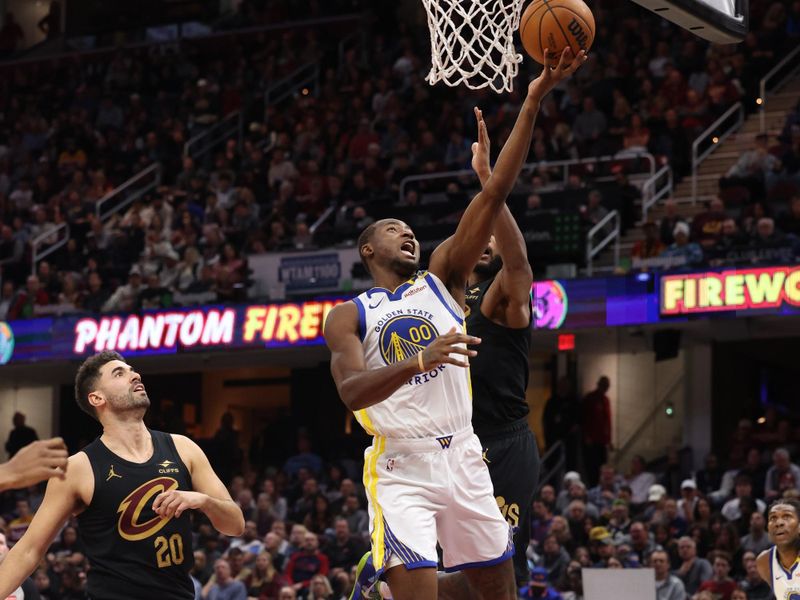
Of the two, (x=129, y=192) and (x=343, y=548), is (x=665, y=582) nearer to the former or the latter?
(x=343, y=548)

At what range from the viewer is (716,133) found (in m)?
20.0

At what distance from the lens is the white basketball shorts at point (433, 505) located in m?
5.82

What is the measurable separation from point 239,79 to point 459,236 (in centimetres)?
2006

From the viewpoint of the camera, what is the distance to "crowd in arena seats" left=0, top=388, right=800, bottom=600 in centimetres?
1338

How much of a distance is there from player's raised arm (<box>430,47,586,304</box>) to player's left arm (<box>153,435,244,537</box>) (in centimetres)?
130

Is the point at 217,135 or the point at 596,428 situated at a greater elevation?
the point at 217,135

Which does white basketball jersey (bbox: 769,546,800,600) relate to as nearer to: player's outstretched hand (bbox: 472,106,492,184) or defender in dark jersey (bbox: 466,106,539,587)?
defender in dark jersey (bbox: 466,106,539,587)

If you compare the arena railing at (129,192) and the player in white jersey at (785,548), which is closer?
the player in white jersey at (785,548)

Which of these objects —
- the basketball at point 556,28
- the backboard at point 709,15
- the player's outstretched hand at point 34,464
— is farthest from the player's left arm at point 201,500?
the backboard at point 709,15

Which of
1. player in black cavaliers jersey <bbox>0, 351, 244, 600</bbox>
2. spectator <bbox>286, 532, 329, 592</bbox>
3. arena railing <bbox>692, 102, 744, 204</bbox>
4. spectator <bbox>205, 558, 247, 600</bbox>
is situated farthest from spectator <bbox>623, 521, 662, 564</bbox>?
player in black cavaliers jersey <bbox>0, 351, 244, 600</bbox>

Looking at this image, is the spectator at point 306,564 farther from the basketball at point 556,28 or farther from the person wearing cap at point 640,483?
the basketball at point 556,28

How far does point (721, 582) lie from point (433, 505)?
25.1ft

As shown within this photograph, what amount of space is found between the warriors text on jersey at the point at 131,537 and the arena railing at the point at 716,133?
1414 cm

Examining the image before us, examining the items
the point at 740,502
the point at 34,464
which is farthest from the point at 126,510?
the point at 740,502
